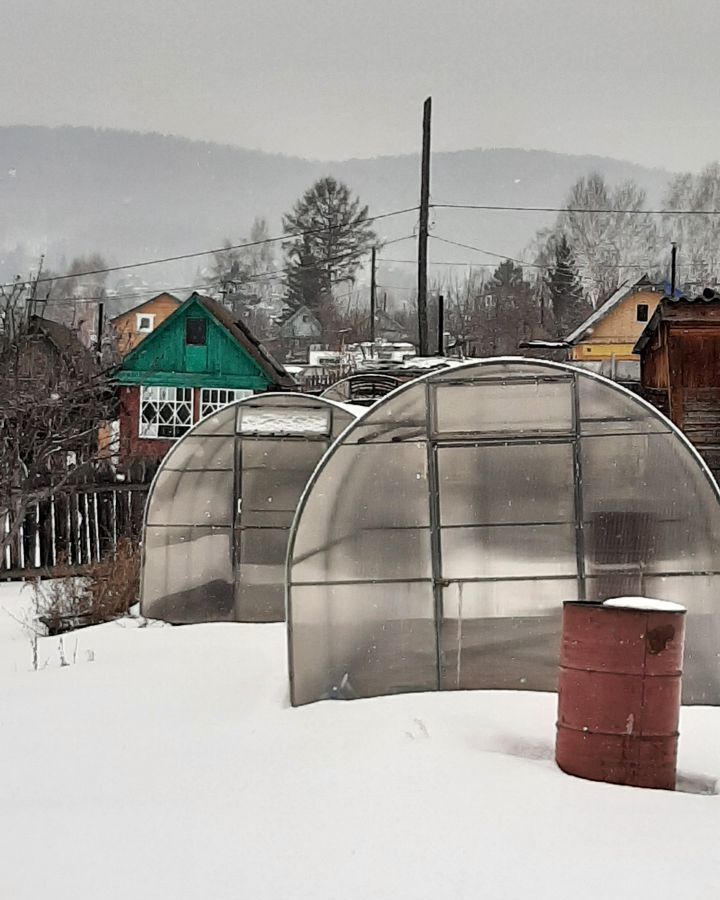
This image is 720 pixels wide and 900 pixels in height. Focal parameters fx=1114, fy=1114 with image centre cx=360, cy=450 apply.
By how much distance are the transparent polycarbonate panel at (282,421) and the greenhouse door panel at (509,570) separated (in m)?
4.63

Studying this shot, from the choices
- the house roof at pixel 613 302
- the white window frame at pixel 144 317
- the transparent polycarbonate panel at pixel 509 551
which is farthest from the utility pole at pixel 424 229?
the white window frame at pixel 144 317

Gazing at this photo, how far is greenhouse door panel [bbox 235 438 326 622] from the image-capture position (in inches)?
472

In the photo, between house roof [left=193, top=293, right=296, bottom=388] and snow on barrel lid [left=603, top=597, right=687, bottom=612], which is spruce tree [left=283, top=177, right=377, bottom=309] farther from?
snow on barrel lid [left=603, top=597, right=687, bottom=612]

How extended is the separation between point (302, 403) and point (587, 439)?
511cm

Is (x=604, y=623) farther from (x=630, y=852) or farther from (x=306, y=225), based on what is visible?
(x=306, y=225)

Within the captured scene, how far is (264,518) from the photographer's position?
1205cm

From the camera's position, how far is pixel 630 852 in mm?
4559

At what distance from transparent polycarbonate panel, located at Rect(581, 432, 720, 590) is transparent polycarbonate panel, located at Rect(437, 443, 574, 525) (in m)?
0.17

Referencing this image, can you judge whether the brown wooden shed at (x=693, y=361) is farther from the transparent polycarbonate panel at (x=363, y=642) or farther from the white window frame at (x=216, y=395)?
the white window frame at (x=216, y=395)

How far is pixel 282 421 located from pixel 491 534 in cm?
489

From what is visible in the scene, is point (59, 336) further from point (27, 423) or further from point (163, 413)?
point (27, 423)

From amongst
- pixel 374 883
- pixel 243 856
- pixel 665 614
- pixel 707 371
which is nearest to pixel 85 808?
pixel 243 856

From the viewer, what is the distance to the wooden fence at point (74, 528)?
1531 cm

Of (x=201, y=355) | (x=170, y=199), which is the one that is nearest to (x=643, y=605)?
(x=201, y=355)
